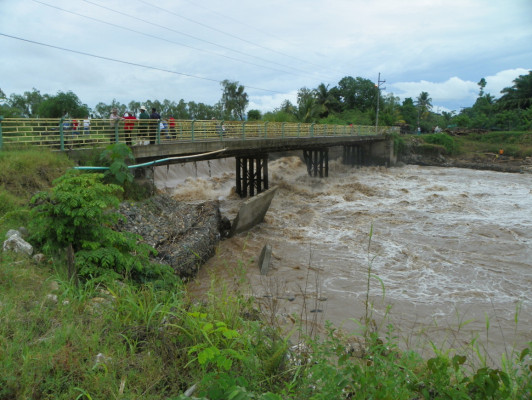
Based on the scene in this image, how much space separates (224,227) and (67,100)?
25.3 metres

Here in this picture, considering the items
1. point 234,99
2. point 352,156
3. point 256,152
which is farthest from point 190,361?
Result: point 234,99

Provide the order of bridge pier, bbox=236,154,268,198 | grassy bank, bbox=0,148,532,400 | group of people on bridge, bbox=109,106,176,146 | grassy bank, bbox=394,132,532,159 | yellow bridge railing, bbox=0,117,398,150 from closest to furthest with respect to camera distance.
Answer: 1. grassy bank, bbox=0,148,532,400
2. yellow bridge railing, bbox=0,117,398,150
3. group of people on bridge, bbox=109,106,176,146
4. bridge pier, bbox=236,154,268,198
5. grassy bank, bbox=394,132,532,159

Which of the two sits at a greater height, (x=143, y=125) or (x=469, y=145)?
(x=143, y=125)

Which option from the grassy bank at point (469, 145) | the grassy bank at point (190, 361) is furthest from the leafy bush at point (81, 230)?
the grassy bank at point (469, 145)

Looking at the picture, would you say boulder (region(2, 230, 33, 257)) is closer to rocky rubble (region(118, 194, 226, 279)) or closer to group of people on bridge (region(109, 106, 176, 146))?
rocky rubble (region(118, 194, 226, 279))

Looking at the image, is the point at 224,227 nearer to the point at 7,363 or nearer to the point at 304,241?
the point at 304,241

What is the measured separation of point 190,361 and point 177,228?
322 inches

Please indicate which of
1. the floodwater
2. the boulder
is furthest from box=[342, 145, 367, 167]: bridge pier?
the boulder

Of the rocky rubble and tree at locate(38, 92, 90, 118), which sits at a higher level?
Result: tree at locate(38, 92, 90, 118)

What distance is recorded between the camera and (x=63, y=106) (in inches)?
1239

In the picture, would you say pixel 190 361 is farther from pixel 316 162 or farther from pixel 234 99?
pixel 234 99

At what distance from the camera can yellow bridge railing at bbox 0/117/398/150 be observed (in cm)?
968

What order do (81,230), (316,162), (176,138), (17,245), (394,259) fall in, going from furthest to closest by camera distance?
1. (316,162)
2. (176,138)
3. (394,259)
4. (81,230)
5. (17,245)

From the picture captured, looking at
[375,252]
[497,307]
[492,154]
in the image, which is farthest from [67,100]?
[492,154]
